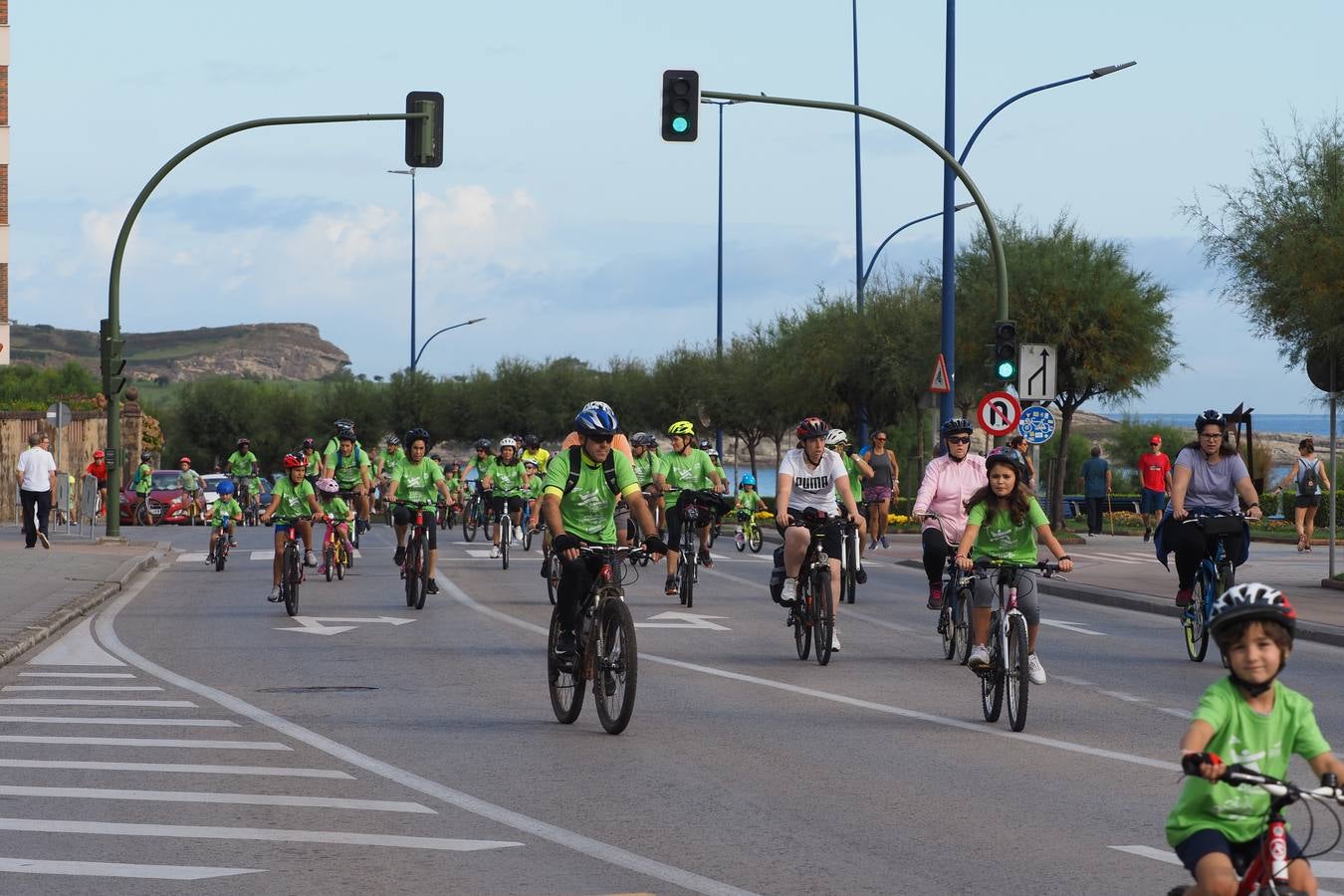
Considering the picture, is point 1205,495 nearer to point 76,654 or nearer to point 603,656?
point 603,656

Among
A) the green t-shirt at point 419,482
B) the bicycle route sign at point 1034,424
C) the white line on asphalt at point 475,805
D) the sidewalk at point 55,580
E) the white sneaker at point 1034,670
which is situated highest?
the bicycle route sign at point 1034,424

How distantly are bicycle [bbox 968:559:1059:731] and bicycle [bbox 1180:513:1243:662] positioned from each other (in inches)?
139

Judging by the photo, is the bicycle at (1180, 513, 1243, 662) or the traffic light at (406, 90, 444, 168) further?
the traffic light at (406, 90, 444, 168)

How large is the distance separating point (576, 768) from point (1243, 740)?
496 cm

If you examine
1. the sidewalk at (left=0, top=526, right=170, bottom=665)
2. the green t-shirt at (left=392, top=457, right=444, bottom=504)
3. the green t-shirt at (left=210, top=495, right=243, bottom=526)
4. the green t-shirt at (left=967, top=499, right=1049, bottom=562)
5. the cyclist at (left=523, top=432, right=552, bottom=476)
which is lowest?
the sidewalk at (left=0, top=526, right=170, bottom=665)

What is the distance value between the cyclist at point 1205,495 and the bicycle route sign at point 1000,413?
12807 millimetres

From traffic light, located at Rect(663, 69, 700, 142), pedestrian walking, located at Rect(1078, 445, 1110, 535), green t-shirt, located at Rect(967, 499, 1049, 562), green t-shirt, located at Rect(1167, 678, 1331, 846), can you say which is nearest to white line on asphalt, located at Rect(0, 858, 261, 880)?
green t-shirt, located at Rect(1167, 678, 1331, 846)

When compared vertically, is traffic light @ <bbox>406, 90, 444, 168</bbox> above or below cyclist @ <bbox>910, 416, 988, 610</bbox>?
above

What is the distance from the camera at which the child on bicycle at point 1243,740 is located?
5.09 metres

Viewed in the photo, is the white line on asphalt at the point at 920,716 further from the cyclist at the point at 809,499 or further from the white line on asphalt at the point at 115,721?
the white line on asphalt at the point at 115,721

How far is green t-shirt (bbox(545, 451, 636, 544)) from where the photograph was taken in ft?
38.7

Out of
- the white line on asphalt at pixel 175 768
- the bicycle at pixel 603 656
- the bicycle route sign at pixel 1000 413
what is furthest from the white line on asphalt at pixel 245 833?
the bicycle route sign at pixel 1000 413

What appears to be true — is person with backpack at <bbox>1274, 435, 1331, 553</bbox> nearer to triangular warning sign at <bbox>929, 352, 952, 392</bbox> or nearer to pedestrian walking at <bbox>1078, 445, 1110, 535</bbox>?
pedestrian walking at <bbox>1078, 445, 1110, 535</bbox>

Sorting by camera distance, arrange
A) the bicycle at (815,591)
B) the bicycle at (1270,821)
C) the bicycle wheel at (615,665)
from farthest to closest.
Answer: the bicycle at (815,591) → the bicycle wheel at (615,665) → the bicycle at (1270,821)
